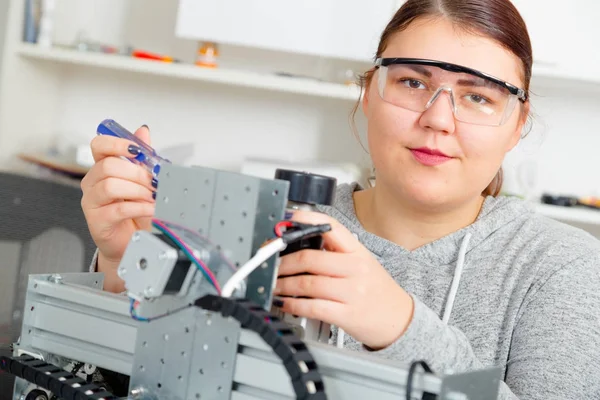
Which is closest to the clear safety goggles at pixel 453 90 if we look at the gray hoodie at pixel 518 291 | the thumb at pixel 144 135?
the gray hoodie at pixel 518 291

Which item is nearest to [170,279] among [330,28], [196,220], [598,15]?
[196,220]

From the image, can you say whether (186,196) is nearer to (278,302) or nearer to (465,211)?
(278,302)

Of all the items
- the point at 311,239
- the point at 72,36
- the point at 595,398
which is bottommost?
the point at 595,398

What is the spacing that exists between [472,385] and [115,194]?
1.76 feet

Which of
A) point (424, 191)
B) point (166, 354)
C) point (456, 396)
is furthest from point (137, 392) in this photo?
point (424, 191)

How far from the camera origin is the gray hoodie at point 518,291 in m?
1.06

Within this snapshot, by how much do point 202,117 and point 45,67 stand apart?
0.56 metres

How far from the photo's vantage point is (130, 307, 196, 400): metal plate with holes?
0.71 metres

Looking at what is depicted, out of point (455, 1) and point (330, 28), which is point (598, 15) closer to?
point (330, 28)

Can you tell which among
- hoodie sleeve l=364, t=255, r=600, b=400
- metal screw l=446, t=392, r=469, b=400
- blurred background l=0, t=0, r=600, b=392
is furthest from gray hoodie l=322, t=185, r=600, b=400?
blurred background l=0, t=0, r=600, b=392

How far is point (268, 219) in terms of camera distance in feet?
2.23

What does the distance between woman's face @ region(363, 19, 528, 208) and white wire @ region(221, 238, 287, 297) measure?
1.71 ft

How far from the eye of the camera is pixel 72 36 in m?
2.77

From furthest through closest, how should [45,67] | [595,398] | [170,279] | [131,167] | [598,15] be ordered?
[45,67]
[598,15]
[595,398]
[131,167]
[170,279]
